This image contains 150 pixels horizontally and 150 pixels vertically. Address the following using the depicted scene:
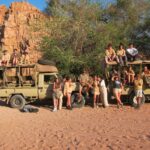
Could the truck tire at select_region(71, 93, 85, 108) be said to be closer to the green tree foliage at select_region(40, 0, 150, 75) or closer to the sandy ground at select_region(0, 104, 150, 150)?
the sandy ground at select_region(0, 104, 150, 150)

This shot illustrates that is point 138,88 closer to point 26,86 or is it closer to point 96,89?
point 96,89

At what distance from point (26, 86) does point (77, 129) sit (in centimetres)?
666

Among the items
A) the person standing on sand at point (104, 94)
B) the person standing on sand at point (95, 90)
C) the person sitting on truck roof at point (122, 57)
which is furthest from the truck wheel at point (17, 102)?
the person sitting on truck roof at point (122, 57)

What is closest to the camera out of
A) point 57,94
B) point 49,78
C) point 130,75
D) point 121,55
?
point 57,94

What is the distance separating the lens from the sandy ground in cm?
1279

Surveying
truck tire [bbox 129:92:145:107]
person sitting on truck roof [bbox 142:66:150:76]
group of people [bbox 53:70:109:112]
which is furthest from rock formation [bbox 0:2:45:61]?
truck tire [bbox 129:92:145:107]

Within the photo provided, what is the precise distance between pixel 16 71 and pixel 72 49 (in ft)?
20.7

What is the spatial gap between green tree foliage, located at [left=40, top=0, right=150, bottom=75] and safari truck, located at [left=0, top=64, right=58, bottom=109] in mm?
4523

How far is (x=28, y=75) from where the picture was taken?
2252 centimetres

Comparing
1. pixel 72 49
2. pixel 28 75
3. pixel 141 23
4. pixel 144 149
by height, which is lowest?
pixel 144 149

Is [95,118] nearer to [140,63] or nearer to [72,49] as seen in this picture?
[140,63]

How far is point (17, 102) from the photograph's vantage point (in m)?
21.3

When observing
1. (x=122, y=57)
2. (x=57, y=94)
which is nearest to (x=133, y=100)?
(x=122, y=57)

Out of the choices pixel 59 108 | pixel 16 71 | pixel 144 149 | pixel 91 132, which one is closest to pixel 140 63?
pixel 59 108
